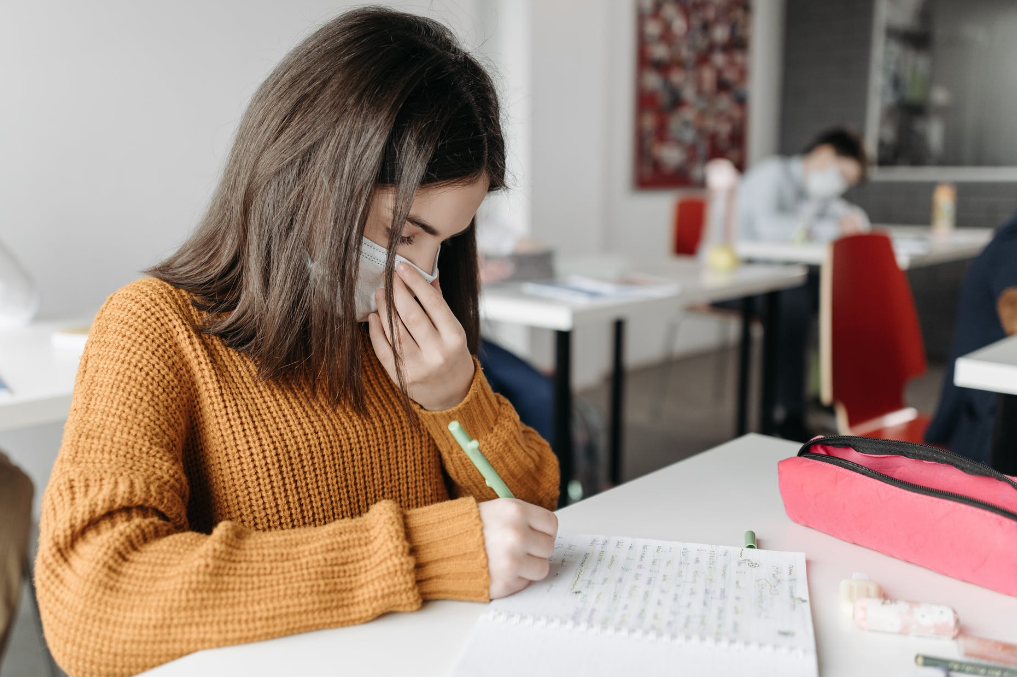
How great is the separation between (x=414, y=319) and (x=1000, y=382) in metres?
0.88

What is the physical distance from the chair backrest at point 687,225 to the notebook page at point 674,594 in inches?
128

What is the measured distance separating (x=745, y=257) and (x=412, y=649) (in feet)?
Result: 9.52

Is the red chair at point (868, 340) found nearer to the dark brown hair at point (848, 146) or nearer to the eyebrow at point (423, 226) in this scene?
the eyebrow at point (423, 226)

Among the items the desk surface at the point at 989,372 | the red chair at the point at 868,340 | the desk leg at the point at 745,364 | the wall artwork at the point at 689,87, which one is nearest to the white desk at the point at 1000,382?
the desk surface at the point at 989,372

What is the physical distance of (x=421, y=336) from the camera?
83cm

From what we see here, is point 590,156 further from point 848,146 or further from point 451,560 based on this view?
point 451,560

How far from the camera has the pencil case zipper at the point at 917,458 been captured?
27.3 inches

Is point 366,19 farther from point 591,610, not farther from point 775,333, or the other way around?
point 775,333

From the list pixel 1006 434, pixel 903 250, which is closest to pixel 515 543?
pixel 1006 434

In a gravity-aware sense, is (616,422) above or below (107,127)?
below

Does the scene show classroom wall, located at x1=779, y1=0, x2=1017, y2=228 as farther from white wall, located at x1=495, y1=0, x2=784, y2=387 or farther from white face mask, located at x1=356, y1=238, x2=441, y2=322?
white face mask, located at x1=356, y1=238, x2=441, y2=322

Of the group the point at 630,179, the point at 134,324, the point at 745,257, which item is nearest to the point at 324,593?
the point at 134,324

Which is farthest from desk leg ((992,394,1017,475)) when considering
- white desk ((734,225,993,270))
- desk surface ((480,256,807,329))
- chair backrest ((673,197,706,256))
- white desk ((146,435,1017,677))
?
chair backrest ((673,197,706,256))

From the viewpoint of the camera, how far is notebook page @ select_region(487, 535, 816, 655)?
0.61 meters
